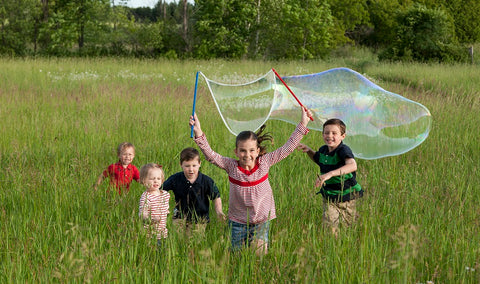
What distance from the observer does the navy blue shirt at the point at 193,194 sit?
12.1 ft

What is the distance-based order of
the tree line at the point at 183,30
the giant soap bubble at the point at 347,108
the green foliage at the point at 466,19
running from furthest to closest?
the green foliage at the point at 466,19 → the tree line at the point at 183,30 → the giant soap bubble at the point at 347,108

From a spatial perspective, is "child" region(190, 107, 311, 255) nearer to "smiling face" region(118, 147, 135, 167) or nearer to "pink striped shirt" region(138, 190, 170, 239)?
"pink striped shirt" region(138, 190, 170, 239)

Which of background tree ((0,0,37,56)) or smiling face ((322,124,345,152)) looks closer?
smiling face ((322,124,345,152))

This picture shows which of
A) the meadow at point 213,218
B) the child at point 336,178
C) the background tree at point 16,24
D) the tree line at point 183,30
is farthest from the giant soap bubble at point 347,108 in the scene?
the background tree at point 16,24

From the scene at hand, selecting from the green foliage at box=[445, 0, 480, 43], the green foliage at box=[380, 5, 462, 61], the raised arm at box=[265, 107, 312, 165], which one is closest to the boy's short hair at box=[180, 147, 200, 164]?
the raised arm at box=[265, 107, 312, 165]

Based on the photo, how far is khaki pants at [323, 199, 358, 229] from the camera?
367 cm

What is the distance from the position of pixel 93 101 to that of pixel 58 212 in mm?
5964

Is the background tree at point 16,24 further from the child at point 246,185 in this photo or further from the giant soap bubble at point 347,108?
the child at point 246,185

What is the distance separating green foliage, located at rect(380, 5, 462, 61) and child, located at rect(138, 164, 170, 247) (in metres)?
22.0

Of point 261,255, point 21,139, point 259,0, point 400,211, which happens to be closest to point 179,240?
point 261,255

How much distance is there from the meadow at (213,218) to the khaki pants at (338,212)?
122mm

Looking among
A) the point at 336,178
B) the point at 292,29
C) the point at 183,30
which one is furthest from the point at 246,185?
the point at 183,30

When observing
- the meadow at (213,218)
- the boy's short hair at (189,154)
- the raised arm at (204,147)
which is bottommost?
the meadow at (213,218)

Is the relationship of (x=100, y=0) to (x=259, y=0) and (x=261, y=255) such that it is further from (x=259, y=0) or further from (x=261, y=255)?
(x=261, y=255)
